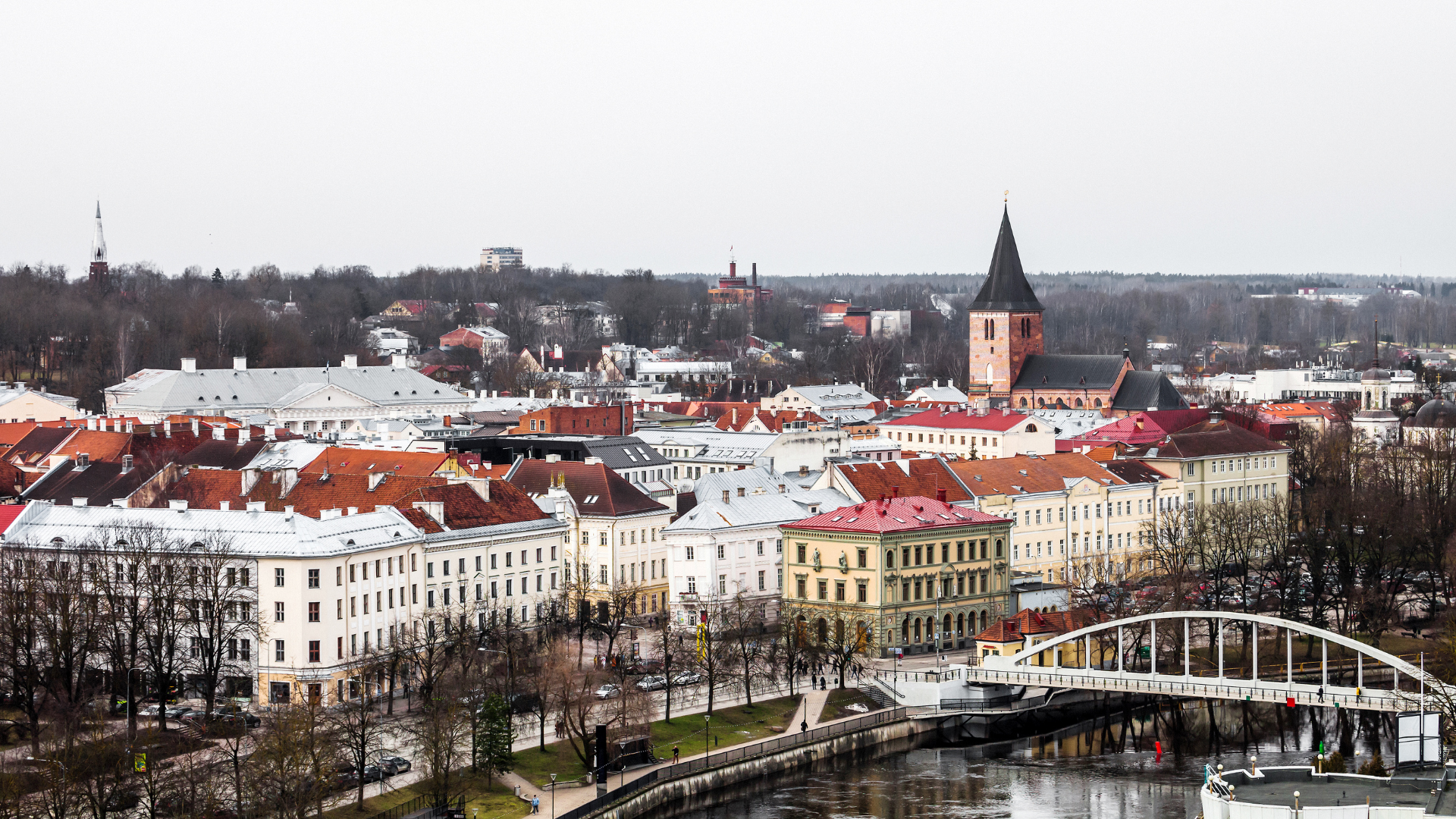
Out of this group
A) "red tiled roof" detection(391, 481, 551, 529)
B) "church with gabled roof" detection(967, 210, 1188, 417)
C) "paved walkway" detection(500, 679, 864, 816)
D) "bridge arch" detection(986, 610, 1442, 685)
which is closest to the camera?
"paved walkway" detection(500, 679, 864, 816)

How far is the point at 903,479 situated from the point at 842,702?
→ 927 inches

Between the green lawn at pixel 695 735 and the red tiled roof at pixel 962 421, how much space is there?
55.8 meters

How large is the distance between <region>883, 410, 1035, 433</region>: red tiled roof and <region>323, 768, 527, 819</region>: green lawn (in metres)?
70.6

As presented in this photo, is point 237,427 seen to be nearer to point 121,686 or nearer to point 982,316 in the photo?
point 121,686

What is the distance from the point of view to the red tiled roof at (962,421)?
424 ft

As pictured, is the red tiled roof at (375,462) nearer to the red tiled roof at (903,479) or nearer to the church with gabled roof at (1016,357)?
the red tiled roof at (903,479)

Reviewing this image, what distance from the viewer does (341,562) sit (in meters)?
72.1

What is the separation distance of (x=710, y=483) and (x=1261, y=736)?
29439 millimetres

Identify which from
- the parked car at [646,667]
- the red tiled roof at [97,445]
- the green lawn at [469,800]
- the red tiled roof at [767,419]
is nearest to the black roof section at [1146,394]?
the red tiled roof at [767,419]

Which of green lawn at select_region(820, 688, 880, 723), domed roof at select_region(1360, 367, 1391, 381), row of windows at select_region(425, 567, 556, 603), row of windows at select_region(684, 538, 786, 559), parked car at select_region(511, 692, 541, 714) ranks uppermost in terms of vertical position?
domed roof at select_region(1360, 367, 1391, 381)

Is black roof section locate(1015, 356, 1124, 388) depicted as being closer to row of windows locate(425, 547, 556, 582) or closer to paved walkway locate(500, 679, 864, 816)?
row of windows locate(425, 547, 556, 582)

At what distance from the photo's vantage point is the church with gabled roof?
161375 mm

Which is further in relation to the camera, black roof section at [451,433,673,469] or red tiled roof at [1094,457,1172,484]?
red tiled roof at [1094,457,1172,484]

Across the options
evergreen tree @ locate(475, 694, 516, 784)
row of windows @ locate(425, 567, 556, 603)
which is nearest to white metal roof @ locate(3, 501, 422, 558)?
row of windows @ locate(425, 567, 556, 603)
